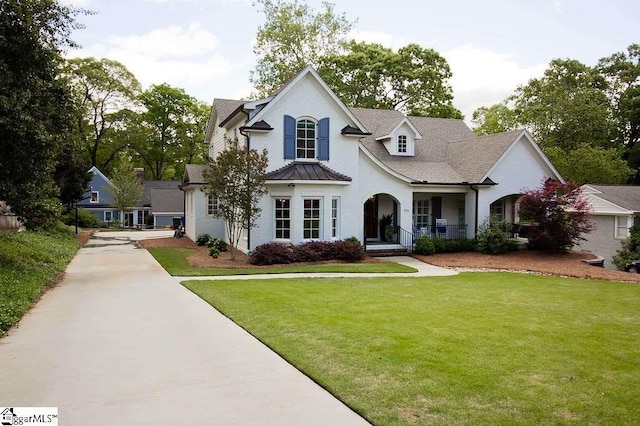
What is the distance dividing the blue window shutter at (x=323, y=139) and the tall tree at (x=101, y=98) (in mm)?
37682

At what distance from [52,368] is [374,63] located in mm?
36662

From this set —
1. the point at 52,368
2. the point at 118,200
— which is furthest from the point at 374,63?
the point at 52,368

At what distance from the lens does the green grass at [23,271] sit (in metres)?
9.80

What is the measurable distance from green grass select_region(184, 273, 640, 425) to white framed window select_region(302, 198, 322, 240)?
22.3 ft

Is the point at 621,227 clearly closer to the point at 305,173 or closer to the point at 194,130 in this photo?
the point at 305,173

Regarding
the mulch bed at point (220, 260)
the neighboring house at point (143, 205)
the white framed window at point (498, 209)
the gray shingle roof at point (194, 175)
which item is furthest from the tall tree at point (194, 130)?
the white framed window at point (498, 209)

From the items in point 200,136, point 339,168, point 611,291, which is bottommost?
point 611,291

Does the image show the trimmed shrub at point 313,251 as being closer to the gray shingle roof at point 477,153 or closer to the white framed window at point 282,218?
the white framed window at point 282,218

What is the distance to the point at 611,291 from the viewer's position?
14.3 meters

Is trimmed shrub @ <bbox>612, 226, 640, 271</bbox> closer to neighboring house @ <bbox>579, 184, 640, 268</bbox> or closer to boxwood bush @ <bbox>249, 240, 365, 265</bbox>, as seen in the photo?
neighboring house @ <bbox>579, 184, 640, 268</bbox>

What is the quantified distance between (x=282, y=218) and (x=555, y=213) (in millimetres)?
11449

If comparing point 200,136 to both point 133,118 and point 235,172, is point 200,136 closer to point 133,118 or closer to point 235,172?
point 133,118

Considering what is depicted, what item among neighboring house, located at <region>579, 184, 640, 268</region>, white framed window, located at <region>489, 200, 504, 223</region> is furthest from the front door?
neighboring house, located at <region>579, 184, 640, 268</region>

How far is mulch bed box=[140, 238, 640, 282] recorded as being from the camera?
1827cm
